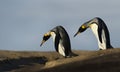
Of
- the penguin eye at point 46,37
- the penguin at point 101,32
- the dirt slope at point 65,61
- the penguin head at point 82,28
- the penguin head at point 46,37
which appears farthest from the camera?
the penguin eye at point 46,37

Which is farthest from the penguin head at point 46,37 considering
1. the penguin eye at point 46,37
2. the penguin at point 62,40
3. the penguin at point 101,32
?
the penguin at point 101,32

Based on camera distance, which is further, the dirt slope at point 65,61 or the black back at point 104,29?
the black back at point 104,29

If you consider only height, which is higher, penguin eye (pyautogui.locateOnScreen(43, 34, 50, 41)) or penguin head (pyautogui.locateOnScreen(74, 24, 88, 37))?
penguin head (pyautogui.locateOnScreen(74, 24, 88, 37))

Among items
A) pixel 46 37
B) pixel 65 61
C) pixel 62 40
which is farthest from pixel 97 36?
pixel 65 61

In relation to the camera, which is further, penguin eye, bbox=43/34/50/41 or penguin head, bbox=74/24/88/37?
penguin eye, bbox=43/34/50/41

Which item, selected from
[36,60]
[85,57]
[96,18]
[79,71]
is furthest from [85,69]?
[36,60]

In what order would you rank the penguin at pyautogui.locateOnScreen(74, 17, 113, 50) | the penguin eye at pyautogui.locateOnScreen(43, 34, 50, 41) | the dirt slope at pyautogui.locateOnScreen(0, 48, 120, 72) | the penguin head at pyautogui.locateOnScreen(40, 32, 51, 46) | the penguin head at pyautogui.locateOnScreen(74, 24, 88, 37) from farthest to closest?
the penguin eye at pyautogui.locateOnScreen(43, 34, 50, 41) → the penguin head at pyautogui.locateOnScreen(40, 32, 51, 46) → the penguin head at pyautogui.locateOnScreen(74, 24, 88, 37) → the penguin at pyautogui.locateOnScreen(74, 17, 113, 50) → the dirt slope at pyautogui.locateOnScreen(0, 48, 120, 72)

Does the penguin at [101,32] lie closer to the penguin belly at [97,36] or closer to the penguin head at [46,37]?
the penguin belly at [97,36]

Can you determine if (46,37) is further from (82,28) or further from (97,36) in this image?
(97,36)

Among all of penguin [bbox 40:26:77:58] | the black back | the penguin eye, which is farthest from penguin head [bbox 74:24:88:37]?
the penguin eye

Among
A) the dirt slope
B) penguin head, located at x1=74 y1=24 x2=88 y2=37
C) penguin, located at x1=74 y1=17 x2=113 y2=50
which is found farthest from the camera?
penguin head, located at x1=74 y1=24 x2=88 y2=37

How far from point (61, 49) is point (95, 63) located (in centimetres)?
1104

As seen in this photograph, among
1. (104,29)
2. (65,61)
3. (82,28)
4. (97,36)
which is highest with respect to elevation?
(82,28)

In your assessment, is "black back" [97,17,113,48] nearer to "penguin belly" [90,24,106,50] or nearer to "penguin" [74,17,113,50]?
"penguin" [74,17,113,50]
